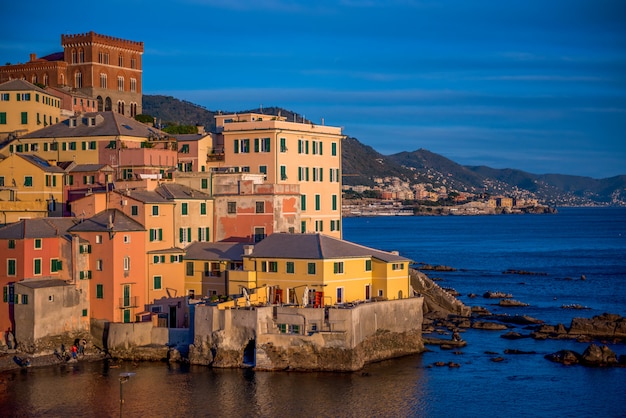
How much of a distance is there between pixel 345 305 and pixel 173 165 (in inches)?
960

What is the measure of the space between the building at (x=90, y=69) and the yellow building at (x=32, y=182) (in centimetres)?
3005

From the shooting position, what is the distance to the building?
107812mm

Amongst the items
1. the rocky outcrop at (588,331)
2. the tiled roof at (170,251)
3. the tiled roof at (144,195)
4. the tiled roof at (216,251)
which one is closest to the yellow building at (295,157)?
the tiled roof at (216,251)

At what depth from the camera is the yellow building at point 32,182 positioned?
247 feet

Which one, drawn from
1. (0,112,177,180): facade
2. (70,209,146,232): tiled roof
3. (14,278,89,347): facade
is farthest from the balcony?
(0,112,177,180): facade

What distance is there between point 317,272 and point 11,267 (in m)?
20.4

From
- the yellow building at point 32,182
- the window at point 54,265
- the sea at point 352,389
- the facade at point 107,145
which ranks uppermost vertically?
the facade at point 107,145

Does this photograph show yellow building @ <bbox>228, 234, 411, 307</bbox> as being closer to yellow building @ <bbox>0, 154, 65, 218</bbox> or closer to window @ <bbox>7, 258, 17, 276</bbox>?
window @ <bbox>7, 258, 17, 276</bbox>

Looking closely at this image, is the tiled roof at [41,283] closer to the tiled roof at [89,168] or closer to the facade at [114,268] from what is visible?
the facade at [114,268]

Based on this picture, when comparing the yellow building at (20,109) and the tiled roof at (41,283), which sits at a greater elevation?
the yellow building at (20,109)

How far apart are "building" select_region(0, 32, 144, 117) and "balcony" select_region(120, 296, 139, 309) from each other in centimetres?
4540

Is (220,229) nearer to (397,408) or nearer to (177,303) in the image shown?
(177,303)

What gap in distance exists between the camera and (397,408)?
173 ft

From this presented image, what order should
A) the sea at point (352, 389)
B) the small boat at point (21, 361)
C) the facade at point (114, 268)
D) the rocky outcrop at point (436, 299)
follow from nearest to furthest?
the sea at point (352, 389) < the small boat at point (21, 361) < the facade at point (114, 268) < the rocky outcrop at point (436, 299)
